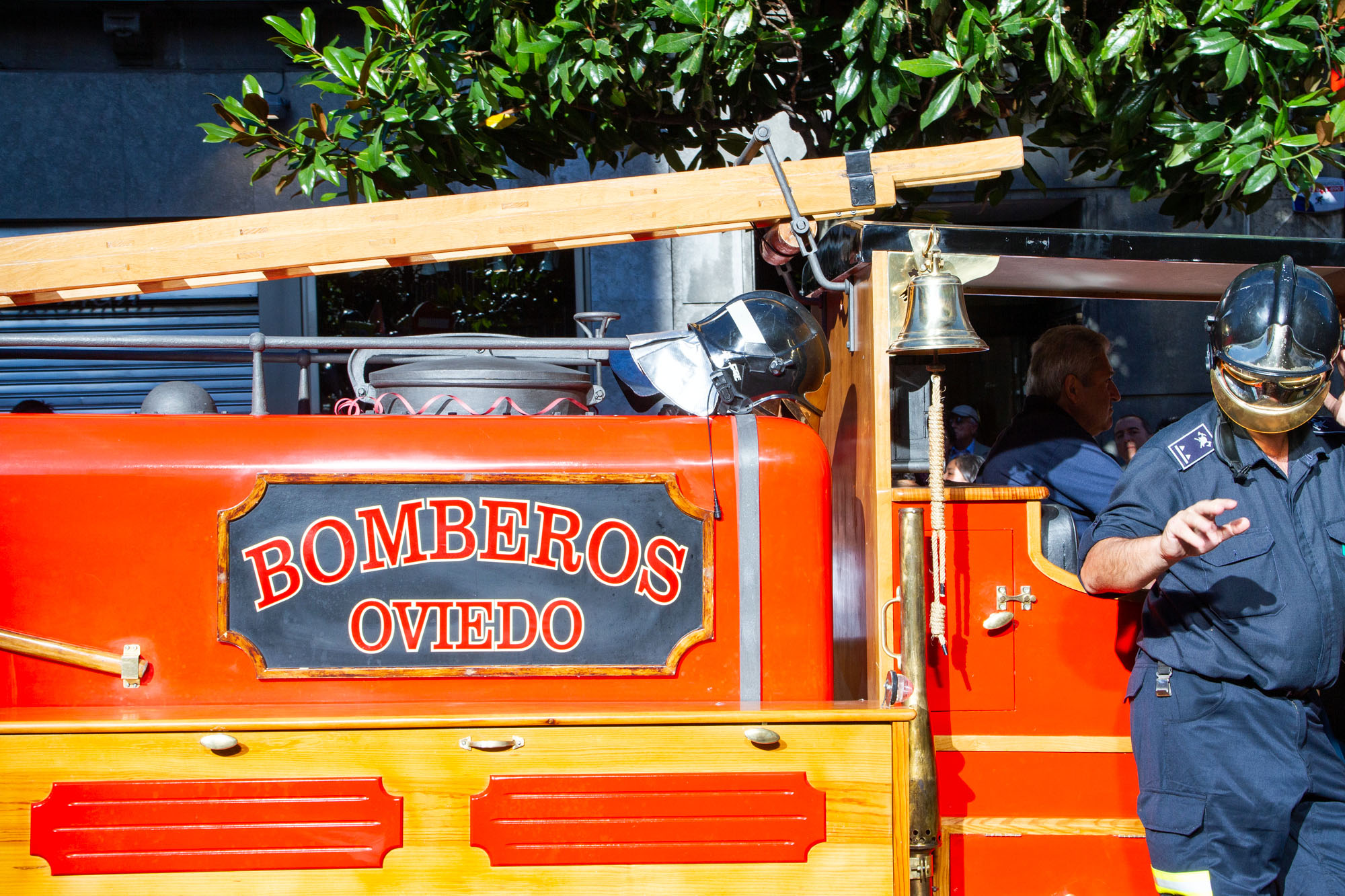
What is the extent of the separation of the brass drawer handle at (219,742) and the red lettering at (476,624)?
1.85 ft

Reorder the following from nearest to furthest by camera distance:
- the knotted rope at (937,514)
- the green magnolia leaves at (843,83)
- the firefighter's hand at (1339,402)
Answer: the knotted rope at (937,514), the firefighter's hand at (1339,402), the green magnolia leaves at (843,83)

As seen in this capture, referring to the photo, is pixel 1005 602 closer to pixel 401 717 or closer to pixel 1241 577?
pixel 1241 577

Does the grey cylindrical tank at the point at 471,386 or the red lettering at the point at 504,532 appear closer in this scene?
the red lettering at the point at 504,532

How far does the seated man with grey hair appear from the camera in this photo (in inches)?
133

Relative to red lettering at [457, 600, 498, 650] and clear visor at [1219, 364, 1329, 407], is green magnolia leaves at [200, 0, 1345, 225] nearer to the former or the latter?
clear visor at [1219, 364, 1329, 407]

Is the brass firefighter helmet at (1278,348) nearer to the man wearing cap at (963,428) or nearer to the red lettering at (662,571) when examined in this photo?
the red lettering at (662,571)

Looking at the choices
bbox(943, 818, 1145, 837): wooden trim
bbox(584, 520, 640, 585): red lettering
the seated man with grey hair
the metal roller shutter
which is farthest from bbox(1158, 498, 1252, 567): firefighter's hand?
the metal roller shutter

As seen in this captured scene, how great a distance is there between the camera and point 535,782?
244 centimetres

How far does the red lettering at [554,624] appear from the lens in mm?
2631

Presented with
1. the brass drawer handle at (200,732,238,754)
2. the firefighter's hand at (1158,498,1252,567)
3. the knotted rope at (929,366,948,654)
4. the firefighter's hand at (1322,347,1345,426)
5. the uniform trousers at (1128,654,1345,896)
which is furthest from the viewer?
the firefighter's hand at (1322,347,1345,426)

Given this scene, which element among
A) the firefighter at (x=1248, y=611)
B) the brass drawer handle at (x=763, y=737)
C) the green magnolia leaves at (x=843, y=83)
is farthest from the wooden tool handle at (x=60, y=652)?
the firefighter at (x=1248, y=611)

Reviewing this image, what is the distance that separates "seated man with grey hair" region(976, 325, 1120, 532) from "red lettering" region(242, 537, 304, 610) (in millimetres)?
2284

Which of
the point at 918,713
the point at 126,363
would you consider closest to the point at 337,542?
the point at 918,713

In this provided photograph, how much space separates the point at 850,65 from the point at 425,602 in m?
2.60
